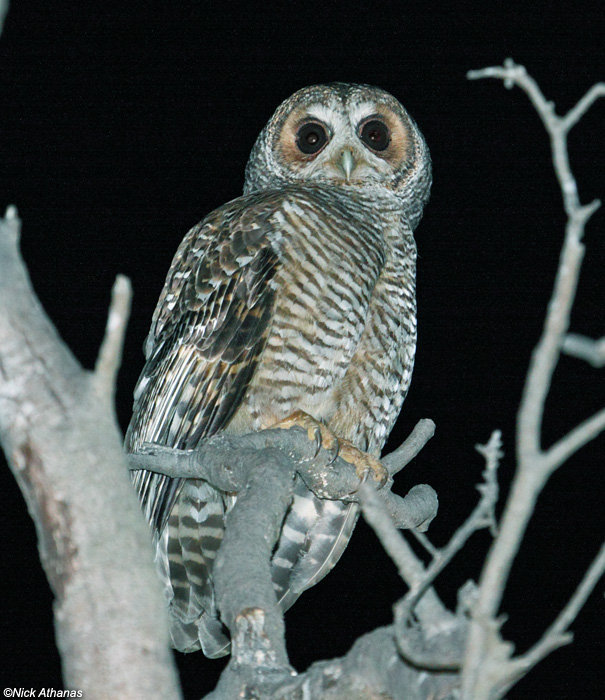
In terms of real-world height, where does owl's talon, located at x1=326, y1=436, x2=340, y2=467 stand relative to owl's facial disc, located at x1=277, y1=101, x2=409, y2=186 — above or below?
below

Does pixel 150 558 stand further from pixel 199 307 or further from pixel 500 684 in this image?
pixel 199 307

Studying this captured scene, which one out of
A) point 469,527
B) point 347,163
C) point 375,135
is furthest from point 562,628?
point 375,135

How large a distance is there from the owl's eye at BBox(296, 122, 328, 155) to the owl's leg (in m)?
1.22

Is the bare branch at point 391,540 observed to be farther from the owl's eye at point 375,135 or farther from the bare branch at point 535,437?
the owl's eye at point 375,135

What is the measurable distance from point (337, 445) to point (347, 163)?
1.13 meters

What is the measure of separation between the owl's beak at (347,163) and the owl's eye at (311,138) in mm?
160

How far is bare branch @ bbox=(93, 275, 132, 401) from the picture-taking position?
3.73 feet

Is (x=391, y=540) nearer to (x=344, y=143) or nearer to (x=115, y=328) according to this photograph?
(x=115, y=328)

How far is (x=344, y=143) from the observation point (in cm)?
304

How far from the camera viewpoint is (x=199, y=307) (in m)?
2.57

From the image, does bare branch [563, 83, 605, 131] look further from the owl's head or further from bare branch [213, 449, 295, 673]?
the owl's head

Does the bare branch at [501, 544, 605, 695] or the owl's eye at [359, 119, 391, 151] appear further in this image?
the owl's eye at [359, 119, 391, 151]

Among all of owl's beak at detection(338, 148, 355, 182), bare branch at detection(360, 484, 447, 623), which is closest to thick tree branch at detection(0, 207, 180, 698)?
bare branch at detection(360, 484, 447, 623)

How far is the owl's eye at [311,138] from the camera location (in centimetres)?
313
